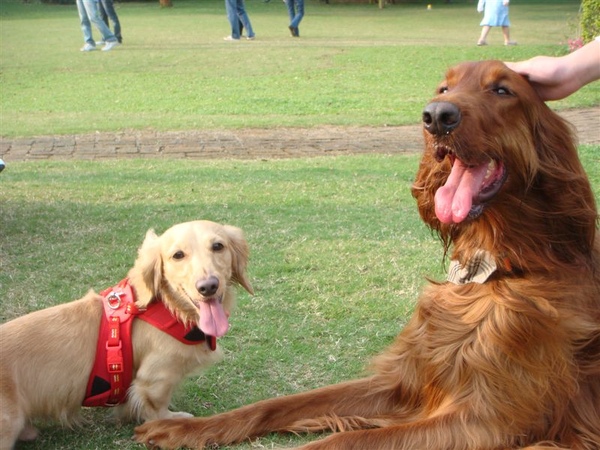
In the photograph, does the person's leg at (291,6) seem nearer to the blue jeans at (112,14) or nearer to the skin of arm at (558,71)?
the blue jeans at (112,14)

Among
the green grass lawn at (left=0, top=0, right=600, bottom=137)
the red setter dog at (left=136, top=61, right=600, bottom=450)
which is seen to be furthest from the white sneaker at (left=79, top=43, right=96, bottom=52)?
the red setter dog at (left=136, top=61, right=600, bottom=450)

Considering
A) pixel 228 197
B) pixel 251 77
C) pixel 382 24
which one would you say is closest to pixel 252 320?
pixel 228 197

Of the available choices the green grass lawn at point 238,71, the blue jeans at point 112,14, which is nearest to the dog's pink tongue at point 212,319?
the green grass lawn at point 238,71

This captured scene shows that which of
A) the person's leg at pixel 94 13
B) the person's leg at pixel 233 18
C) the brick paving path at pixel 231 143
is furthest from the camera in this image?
the person's leg at pixel 233 18

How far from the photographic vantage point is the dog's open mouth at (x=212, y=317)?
3713 millimetres

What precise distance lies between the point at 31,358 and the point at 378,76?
54.2 feet

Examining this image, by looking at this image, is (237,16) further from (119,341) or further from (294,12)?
(119,341)

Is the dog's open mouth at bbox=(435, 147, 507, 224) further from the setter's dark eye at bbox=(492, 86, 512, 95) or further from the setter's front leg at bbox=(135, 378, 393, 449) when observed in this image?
the setter's front leg at bbox=(135, 378, 393, 449)

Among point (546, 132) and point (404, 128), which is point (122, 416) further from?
point (404, 128)

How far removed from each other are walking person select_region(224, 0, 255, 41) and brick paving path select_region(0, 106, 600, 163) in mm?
13567

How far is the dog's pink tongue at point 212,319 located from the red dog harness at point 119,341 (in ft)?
0.43

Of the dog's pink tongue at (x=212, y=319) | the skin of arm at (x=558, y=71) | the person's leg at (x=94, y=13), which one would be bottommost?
the person's leg at (x=94, y=13)

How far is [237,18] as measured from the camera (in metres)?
26.9

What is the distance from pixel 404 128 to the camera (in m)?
13.5
